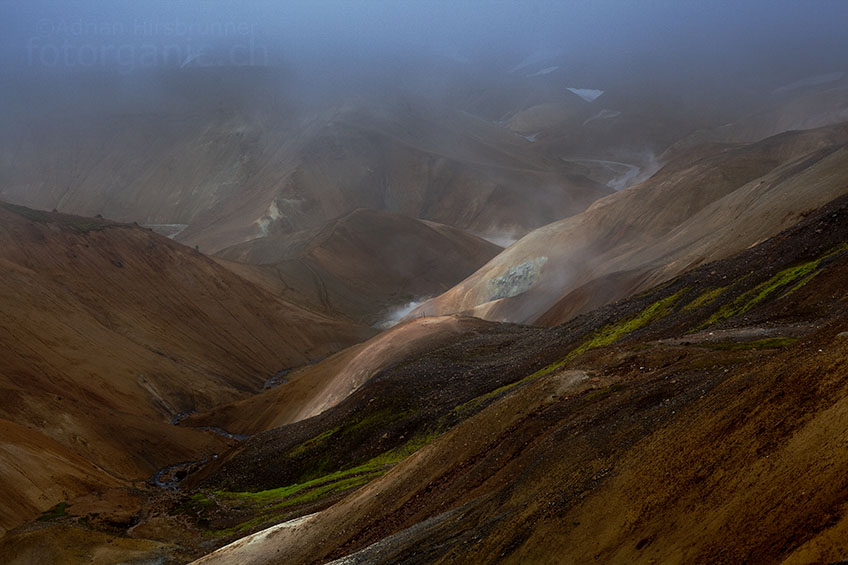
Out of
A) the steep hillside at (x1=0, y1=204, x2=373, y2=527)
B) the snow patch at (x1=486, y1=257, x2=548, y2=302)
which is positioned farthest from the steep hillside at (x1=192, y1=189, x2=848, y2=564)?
the snow patch at (x1=486, y1=257, x2=548, y2=302)

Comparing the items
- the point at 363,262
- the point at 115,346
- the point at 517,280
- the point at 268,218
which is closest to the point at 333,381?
the point at 115,346

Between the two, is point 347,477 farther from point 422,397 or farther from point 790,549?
point 790,549

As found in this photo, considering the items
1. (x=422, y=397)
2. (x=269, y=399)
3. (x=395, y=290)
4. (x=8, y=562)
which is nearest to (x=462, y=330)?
(x=422, y=397)

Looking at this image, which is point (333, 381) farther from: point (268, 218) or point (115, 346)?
point (268, 218)

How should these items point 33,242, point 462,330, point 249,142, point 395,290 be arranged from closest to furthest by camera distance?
1. point 462,330
2. point 33,242
3. point 395,290
4. point 249,142

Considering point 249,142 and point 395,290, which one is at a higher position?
point 249,142

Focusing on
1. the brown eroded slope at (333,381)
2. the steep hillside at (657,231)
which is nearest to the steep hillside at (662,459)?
the steep hillside at (657,231)

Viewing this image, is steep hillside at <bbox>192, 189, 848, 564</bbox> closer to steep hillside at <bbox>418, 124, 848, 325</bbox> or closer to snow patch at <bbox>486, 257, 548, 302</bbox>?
steep hillside at <bbox>418, 124, 848, 325</bbox>
